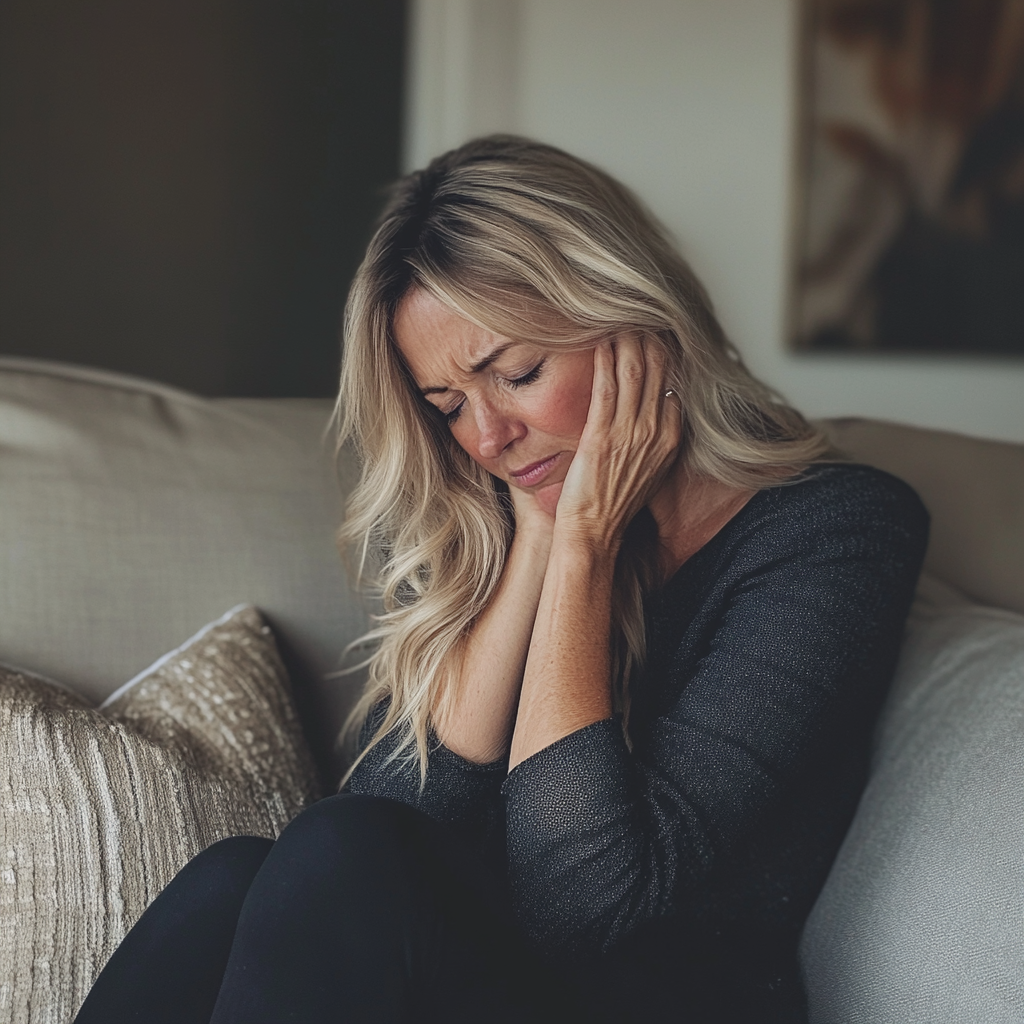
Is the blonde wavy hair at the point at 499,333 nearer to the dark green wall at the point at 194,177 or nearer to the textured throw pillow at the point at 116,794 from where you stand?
the textured throw pillow at the point at 116,794

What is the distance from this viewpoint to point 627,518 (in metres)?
1.07

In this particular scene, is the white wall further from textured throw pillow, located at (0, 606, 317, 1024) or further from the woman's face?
textured throw pillow, located at (0, 606, 317, 1024)

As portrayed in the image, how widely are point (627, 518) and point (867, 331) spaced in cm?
172

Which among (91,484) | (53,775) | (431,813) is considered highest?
(91,484)

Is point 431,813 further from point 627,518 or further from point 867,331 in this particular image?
point 867,331

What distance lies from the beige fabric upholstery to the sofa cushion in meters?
0.69

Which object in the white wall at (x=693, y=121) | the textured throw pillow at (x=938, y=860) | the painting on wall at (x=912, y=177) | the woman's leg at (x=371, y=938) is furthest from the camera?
the white wall at (x=693, y=121)

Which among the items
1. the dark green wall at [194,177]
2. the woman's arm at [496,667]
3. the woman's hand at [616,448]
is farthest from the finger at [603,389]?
the dark green wall at [194,177]

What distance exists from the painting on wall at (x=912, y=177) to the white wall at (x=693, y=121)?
2.6 inches

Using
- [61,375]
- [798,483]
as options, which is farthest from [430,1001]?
[61,375]

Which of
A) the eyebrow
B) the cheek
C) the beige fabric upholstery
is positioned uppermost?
the eyebrow

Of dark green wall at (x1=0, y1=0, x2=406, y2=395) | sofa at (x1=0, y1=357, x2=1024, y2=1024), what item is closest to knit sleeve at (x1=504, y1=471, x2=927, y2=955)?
sofa at (x1=0, y1=357, x2=1024, y2=1024)

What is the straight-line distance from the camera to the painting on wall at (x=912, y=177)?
2.41 metres

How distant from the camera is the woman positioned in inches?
31.8
